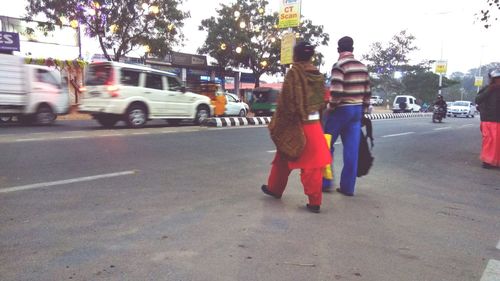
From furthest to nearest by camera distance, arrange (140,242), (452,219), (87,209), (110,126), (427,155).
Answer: (110,126) < (427,155) < (452,219) < (87,209) < (140,242)

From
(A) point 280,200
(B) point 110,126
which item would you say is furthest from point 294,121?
(B) point 110,126

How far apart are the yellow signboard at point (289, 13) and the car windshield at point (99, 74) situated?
24.5ft

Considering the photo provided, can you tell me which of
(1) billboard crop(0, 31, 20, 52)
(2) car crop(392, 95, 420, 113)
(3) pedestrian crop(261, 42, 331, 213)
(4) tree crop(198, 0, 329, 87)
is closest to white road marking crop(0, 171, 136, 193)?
(3) pedestrian crop(261, 42, 331, 213)

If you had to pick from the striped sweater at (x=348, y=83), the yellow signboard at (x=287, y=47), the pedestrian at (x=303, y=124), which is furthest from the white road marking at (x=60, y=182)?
the yellow signboard at (x=287, y=47)

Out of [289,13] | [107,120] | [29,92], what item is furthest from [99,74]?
[289,13]

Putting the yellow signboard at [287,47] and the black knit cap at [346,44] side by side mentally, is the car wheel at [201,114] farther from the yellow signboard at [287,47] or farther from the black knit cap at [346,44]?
the black knit cap at [346,44]

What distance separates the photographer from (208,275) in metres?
2.52

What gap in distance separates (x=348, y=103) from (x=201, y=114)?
10413 millimetres

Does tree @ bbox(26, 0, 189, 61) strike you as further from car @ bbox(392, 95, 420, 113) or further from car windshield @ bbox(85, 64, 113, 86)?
car @ bbox(392, 95, 420, 113)

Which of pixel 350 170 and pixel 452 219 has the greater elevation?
pixel 350 170

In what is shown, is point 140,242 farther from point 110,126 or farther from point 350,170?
point 110,126

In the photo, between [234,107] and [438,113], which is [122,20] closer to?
[234,107]

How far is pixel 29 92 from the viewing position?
492 inches

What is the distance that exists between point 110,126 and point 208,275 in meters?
10.7
